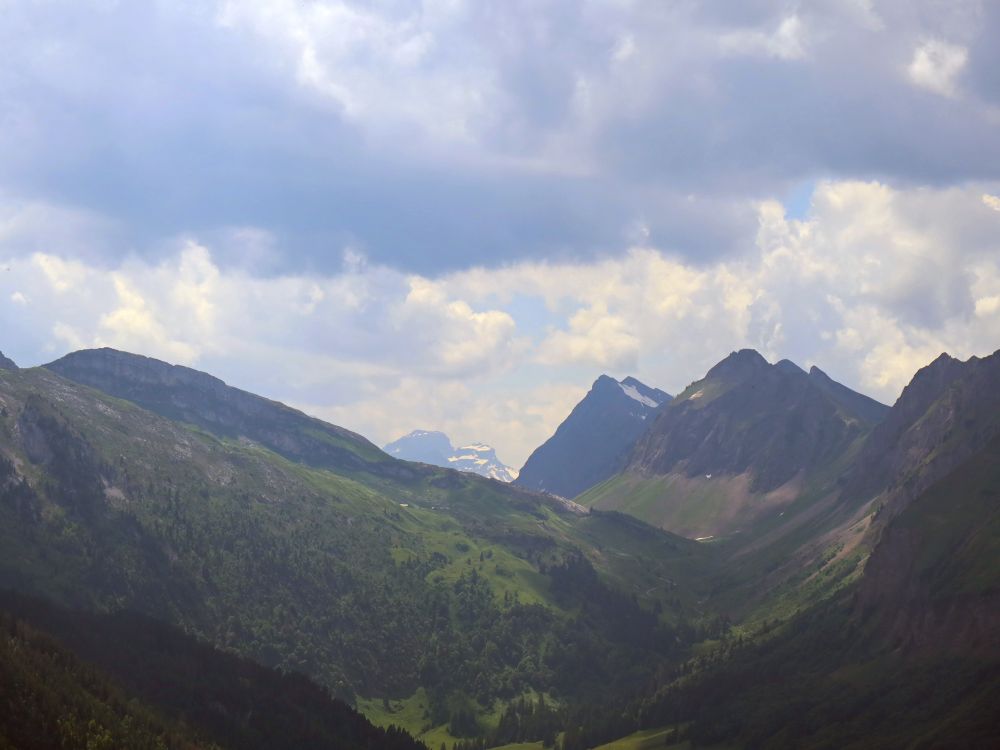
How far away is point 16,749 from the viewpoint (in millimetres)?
199375
